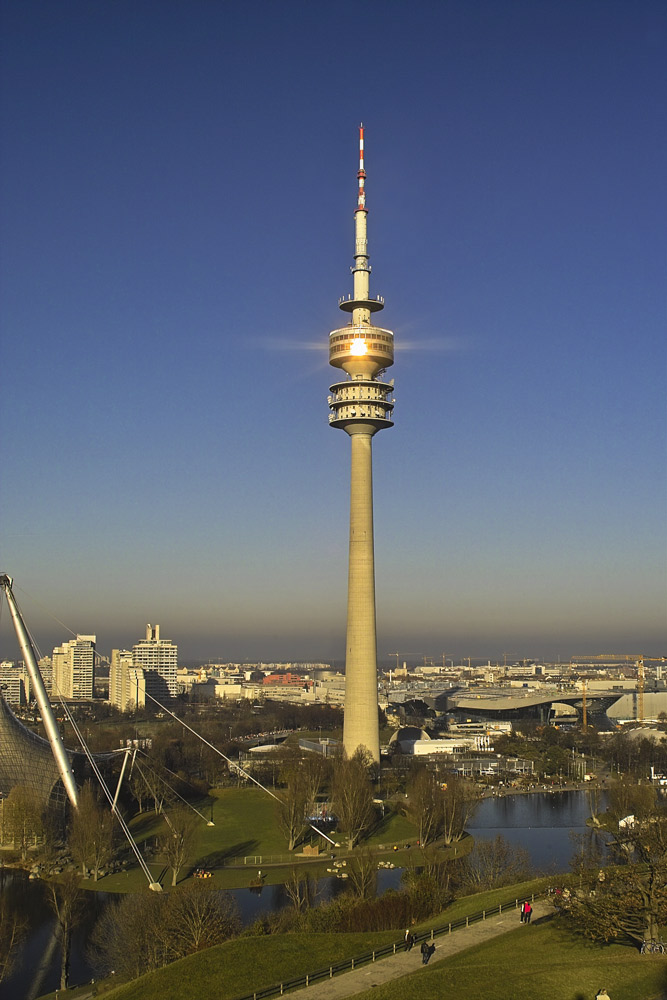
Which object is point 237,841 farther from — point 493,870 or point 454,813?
point 493,870

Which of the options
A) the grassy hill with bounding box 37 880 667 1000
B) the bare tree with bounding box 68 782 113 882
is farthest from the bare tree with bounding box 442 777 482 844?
the grassy hill with bounding box 37 880 667 1000

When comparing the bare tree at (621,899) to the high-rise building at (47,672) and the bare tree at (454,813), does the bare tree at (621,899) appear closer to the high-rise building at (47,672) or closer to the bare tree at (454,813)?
the bare tree at (454,813)

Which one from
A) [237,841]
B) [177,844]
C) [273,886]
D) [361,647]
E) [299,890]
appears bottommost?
[273,886]

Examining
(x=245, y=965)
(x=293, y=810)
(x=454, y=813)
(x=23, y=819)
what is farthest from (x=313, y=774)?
(x=245, y=965)

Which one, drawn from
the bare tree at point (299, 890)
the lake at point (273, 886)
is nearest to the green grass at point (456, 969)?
the lake at point (273, 886)

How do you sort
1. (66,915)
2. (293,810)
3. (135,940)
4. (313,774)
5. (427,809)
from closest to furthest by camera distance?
(135,940)
(66,915)
(293,810)
(427,809)
(313,774)

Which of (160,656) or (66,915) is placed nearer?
(66,915)
